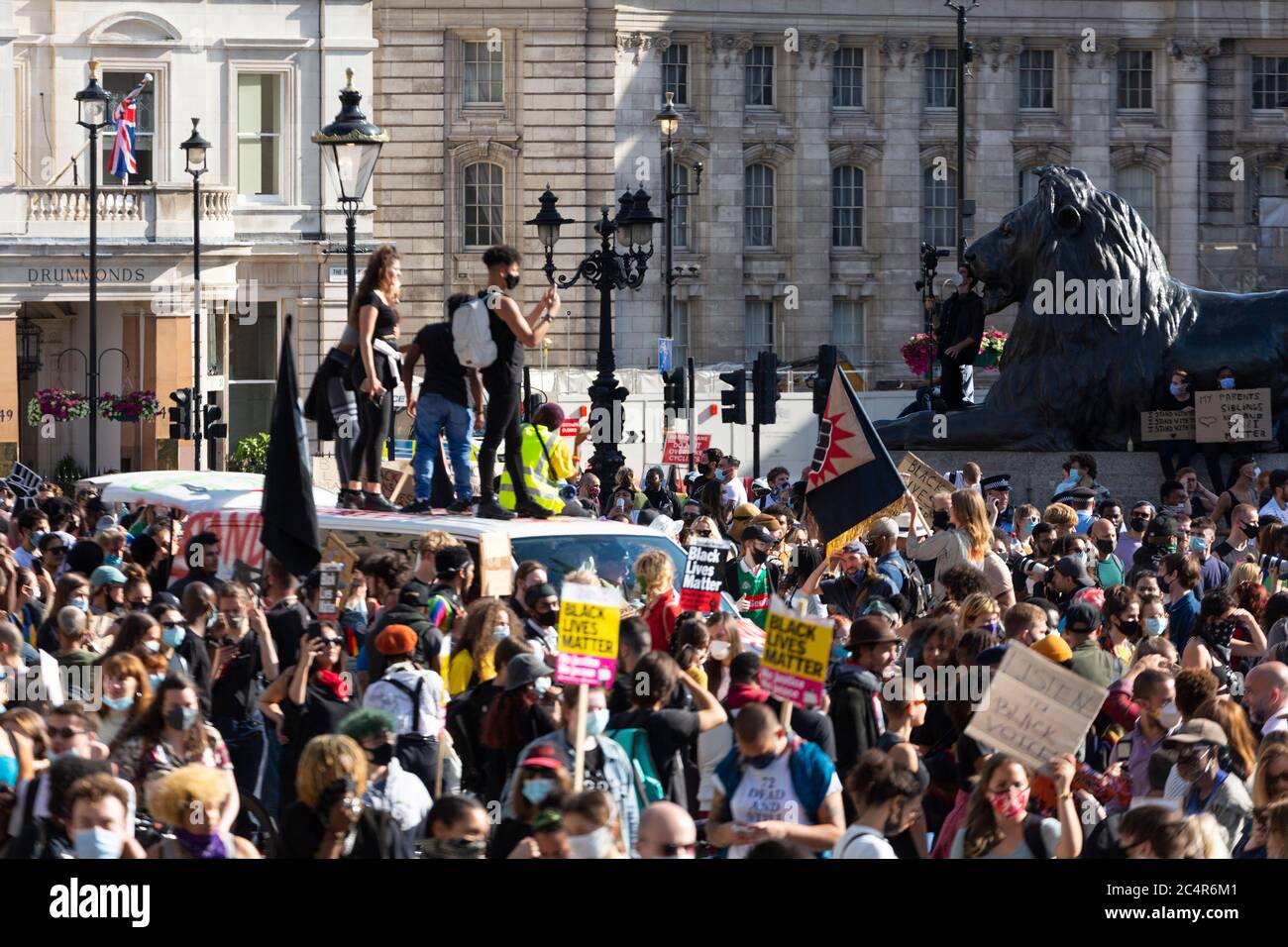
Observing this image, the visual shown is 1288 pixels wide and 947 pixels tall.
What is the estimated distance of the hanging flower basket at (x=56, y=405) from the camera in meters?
43.7

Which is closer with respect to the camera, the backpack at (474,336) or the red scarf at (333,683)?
the red scarf at (333,683)

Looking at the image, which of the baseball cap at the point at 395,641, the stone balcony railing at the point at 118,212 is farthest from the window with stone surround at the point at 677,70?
the baseball cap at the point at 395,641

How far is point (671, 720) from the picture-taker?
10.3 m

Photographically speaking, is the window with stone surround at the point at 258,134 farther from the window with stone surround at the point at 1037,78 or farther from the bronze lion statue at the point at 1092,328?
the bronze lion statue at the point at 1092,328

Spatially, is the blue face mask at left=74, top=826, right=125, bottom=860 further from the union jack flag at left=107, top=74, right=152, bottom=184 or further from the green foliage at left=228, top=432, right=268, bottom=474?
the green foliage at left=228, top=432, right=268, bottom=474

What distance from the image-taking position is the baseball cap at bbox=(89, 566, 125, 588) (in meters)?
13.9

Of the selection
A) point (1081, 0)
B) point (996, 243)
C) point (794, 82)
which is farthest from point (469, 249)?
point (996, 243)

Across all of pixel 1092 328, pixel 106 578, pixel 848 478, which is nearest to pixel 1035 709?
pixel 106 578

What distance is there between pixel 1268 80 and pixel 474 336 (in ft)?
159

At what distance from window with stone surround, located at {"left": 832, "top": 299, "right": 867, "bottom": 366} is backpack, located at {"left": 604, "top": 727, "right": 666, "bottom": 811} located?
49414 mm

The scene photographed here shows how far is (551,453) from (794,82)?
130ft

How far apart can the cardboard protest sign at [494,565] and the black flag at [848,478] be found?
2.51m

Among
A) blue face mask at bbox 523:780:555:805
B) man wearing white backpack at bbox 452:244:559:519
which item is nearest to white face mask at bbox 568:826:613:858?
blue face mask at bbox 523:780:555:805
